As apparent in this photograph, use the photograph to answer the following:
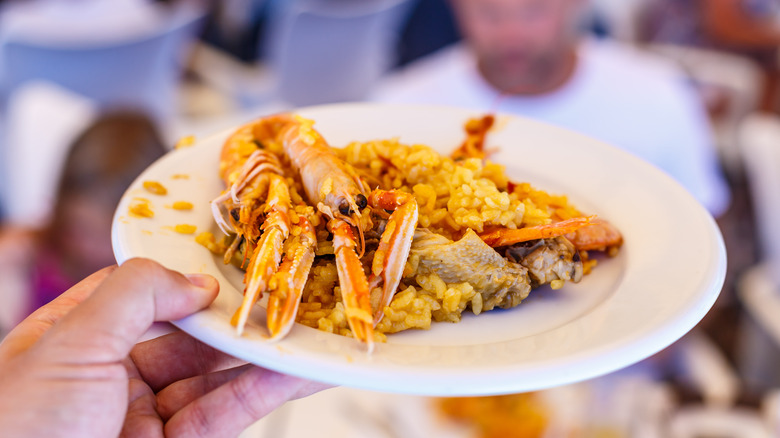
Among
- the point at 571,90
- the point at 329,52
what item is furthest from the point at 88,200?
the point at 329,52

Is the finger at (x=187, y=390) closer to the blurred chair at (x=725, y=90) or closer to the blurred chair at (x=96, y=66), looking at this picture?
the blurred chair at (x=96, y=66)

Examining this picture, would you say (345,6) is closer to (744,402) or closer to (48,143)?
(48,143)

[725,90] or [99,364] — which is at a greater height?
[99,364]

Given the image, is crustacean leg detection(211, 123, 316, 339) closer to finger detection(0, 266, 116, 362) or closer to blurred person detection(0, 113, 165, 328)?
finger detection(0, 266, 116, 362)

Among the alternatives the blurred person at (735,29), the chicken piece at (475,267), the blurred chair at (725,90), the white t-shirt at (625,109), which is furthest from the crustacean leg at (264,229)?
the blurred person at (735,29)

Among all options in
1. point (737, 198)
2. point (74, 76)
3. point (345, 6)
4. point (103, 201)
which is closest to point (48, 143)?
point (103, 201)

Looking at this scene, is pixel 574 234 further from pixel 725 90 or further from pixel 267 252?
pixel 725 90
